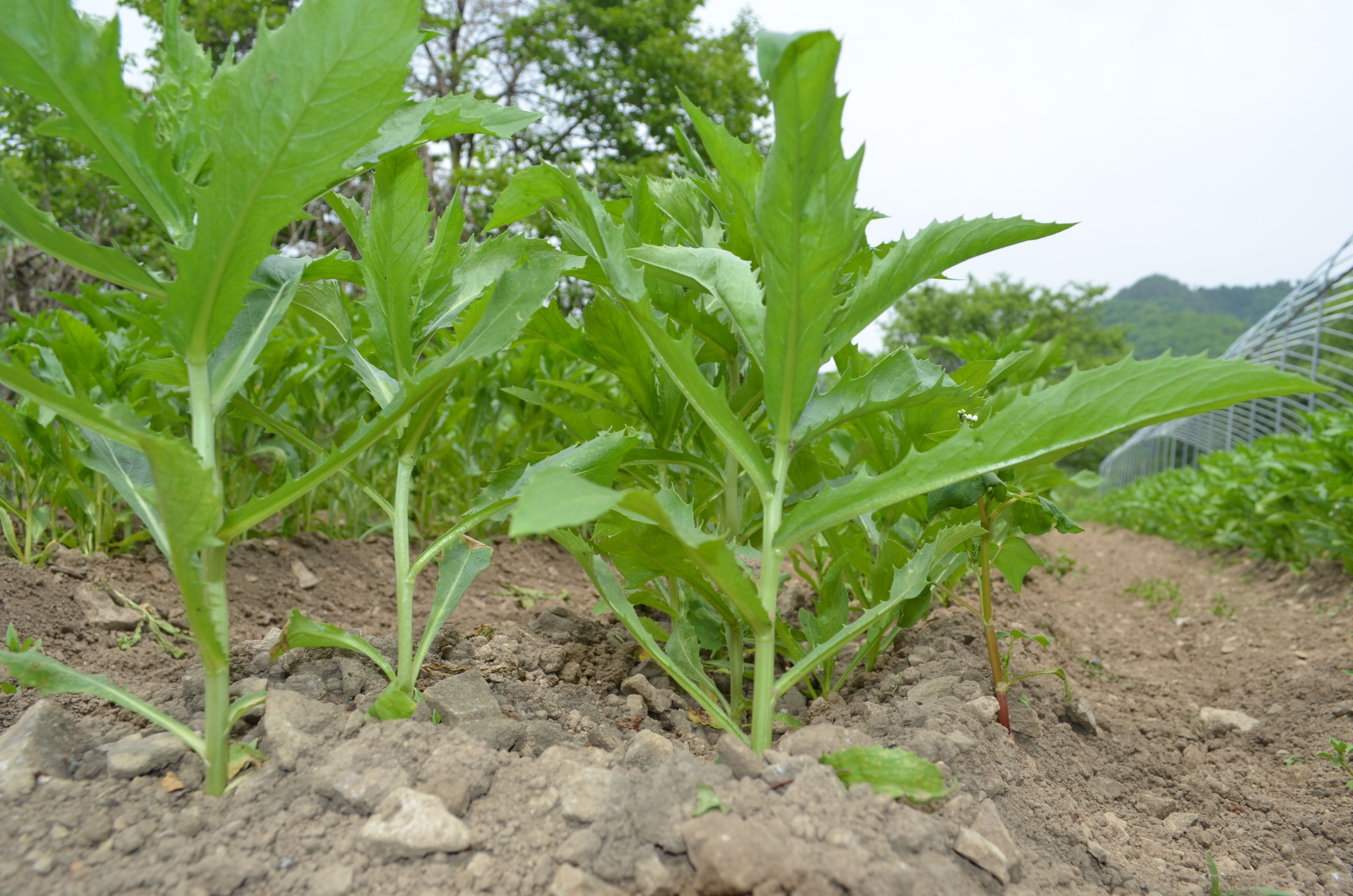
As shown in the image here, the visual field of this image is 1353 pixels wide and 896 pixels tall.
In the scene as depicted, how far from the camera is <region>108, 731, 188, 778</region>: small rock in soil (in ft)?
3.37

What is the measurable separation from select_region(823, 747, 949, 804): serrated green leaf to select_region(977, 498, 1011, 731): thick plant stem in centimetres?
51

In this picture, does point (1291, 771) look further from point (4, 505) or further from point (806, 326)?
point (4, 505)

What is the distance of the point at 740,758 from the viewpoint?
39.5 inches

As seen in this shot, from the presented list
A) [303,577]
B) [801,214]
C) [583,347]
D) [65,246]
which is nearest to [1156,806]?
[801,214]

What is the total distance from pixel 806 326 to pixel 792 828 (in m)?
0.65

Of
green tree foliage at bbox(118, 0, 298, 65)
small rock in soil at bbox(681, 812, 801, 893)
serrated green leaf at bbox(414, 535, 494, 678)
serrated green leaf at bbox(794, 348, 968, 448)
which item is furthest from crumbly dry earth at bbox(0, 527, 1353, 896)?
green tree foliage at bbox(118, 0, 298, 65)

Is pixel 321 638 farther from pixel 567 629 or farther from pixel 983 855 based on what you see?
pixel 983 855

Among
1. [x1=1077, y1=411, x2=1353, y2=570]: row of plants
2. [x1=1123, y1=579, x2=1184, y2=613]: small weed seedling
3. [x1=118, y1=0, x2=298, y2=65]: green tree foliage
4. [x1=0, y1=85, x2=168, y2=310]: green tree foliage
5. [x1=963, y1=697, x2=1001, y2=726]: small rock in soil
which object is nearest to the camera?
[x1=963, y1=697, x2=1001, y2=726]: small rock in soil

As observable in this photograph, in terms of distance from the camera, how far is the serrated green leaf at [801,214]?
34.3 inches

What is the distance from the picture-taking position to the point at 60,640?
1.71 metres

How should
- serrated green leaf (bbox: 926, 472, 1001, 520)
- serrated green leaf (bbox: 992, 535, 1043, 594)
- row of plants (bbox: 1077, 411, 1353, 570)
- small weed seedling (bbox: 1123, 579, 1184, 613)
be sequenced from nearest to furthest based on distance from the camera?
serrated green leaf (bbox: 926, 472, 1001, 520) < serrated green leaf (bbox: 992, 535, 1043, 594) < row of plants (bbox: 1077, 411, 1353, 570) < small weed seedling (bbox: 1123, 579, 1184, 613)

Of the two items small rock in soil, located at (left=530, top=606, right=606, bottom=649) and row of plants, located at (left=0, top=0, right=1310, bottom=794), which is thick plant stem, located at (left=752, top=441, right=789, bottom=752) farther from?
small rock in soil, located at (left=530, top=606, right=606, bottom=649)

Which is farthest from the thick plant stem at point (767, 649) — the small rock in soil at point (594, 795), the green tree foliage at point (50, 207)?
the green tree foliage at point (50, 207)

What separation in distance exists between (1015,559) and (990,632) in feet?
0.56
